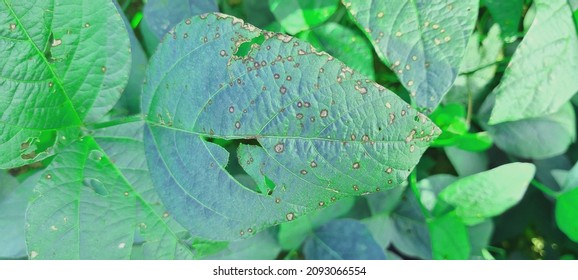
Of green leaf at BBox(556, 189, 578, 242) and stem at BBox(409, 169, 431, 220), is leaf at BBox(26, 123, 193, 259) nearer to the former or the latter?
stem at BBox(409, 169, 431, 220)

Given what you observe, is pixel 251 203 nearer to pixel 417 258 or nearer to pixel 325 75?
pixel 325 75

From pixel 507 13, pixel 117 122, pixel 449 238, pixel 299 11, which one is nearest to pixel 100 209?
pixel 117 122

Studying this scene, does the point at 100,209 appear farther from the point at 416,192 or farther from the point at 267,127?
the point at 416,192

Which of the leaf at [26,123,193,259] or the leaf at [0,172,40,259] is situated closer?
the leaf at [26,123,193,259]

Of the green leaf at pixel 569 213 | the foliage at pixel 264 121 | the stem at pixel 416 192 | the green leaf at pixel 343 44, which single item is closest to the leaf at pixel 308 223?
the foliage at pixel 264 121

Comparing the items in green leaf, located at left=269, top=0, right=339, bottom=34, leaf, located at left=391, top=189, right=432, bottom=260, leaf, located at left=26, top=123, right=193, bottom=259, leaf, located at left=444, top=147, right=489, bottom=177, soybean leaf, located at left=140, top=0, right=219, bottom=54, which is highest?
soybean leaf, located at left=140, top=0, right=219, bottom=54

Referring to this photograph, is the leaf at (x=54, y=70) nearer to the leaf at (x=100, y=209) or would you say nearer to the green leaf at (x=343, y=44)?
the leaf at (x=100, y=209)

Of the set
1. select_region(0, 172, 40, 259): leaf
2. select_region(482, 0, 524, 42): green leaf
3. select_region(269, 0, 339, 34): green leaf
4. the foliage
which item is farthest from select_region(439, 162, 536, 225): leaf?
select_region(0, 172, 40, 259): leaf
